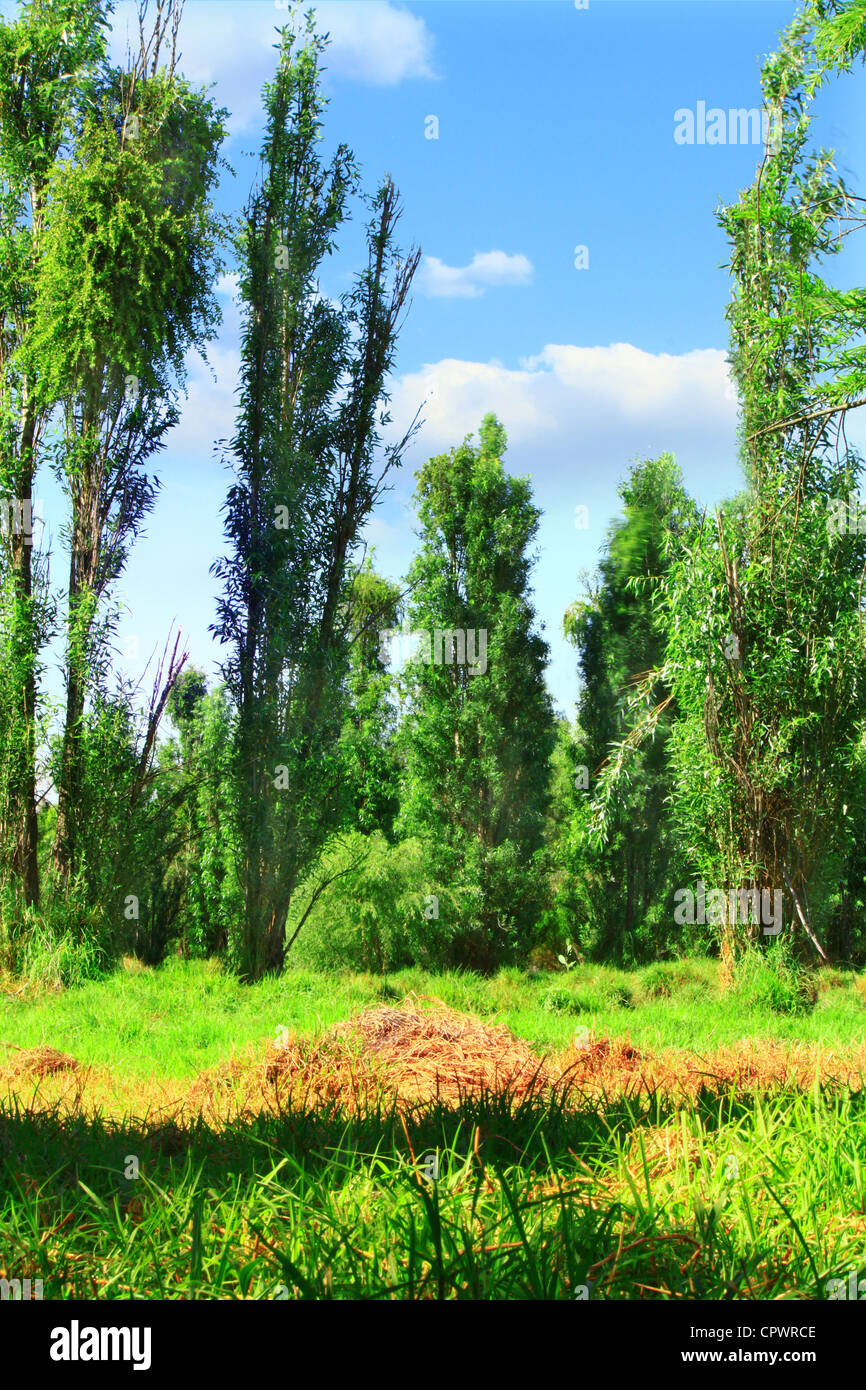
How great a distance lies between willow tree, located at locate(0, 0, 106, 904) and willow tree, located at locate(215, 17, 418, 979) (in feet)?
6.98

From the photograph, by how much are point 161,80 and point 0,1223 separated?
12.0 metres

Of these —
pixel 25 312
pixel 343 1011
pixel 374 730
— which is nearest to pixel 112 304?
pixel 25 312

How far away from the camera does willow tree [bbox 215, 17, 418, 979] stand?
36.0ft

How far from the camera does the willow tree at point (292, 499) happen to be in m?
11.0

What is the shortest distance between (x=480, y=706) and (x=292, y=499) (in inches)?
210

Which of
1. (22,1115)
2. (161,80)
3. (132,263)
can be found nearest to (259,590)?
(132,263)

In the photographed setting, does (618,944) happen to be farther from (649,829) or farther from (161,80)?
(161,80)

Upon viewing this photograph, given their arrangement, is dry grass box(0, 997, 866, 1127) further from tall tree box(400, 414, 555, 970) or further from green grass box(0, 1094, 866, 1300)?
tall tree box(400, 414, 555, 970)

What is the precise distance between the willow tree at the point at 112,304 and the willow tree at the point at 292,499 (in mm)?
907

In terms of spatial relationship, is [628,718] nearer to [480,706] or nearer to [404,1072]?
[480,706]

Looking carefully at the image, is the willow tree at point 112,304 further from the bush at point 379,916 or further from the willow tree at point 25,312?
the bush at point 379,916
